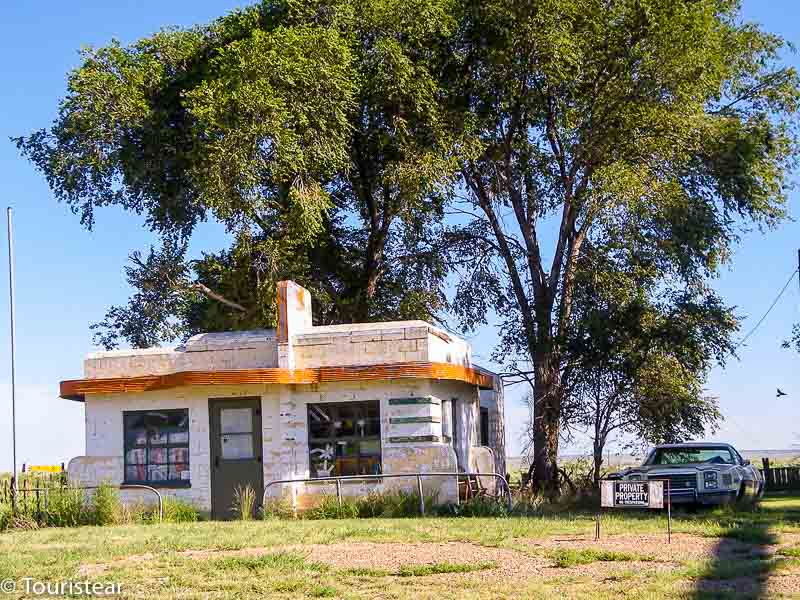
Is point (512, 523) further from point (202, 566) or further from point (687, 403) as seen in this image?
point (687, 403)

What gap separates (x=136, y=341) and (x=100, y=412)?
9.35 metres

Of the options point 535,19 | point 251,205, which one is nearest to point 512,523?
point 251,205

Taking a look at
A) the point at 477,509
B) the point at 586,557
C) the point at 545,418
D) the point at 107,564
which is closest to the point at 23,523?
the point at 107,564

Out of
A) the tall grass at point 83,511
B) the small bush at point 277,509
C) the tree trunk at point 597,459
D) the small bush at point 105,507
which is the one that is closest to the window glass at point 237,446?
the small bush at point 277,509

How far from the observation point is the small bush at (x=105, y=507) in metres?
21.0

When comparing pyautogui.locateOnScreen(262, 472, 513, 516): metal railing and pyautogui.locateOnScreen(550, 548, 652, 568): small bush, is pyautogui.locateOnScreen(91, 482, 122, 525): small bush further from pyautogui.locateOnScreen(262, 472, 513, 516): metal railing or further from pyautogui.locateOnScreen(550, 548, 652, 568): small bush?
pyautogui.locateOnScreen(550, 548, 652, 568): small bush

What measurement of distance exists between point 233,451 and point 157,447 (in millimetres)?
1652

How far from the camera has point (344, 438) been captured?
22.6m

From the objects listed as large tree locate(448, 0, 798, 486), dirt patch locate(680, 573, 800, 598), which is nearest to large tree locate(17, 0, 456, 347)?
large tree locate(448, 0, 798, 486)

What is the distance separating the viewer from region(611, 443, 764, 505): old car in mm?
21594

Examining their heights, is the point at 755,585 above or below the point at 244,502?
below

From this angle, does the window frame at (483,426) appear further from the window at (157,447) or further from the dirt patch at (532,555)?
the dirt patch at (532,555)

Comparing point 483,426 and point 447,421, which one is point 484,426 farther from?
point 447,421

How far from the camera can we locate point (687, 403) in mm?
29781
